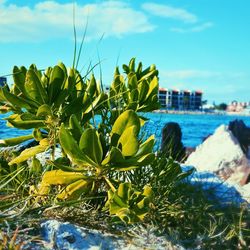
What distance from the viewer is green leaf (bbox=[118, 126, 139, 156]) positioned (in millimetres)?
2084

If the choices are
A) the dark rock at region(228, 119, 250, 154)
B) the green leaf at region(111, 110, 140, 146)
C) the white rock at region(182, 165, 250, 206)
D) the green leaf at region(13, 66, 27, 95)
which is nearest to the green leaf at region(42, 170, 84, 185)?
the green leaf at region(111, 110, 140, 146)

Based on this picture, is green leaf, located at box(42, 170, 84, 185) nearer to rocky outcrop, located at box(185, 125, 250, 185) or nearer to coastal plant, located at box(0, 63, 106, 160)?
coastal plant, located at box(0, 63, 106, 160)

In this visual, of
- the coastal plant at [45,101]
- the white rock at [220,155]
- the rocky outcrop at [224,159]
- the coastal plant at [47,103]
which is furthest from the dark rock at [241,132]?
the coastal plant at [45,101]

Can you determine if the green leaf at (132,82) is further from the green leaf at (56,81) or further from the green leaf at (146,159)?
the green leaf at (146,159)

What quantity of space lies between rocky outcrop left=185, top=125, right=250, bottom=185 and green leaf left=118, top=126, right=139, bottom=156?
12.4 feet

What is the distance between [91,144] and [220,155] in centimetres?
520

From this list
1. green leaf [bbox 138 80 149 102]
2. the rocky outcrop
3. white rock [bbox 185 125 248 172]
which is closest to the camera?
green leaf [bbox 138 80 149 102]

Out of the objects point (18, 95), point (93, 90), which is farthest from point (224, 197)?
point (18, 95)

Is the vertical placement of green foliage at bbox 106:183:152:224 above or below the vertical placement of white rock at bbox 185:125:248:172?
above

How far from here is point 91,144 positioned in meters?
2.09

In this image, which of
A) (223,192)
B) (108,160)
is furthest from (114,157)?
(223,192)

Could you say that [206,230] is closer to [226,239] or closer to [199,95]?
[226,239]

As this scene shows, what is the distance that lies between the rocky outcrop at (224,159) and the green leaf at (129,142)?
3778mm

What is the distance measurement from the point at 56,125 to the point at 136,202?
0.56 m
